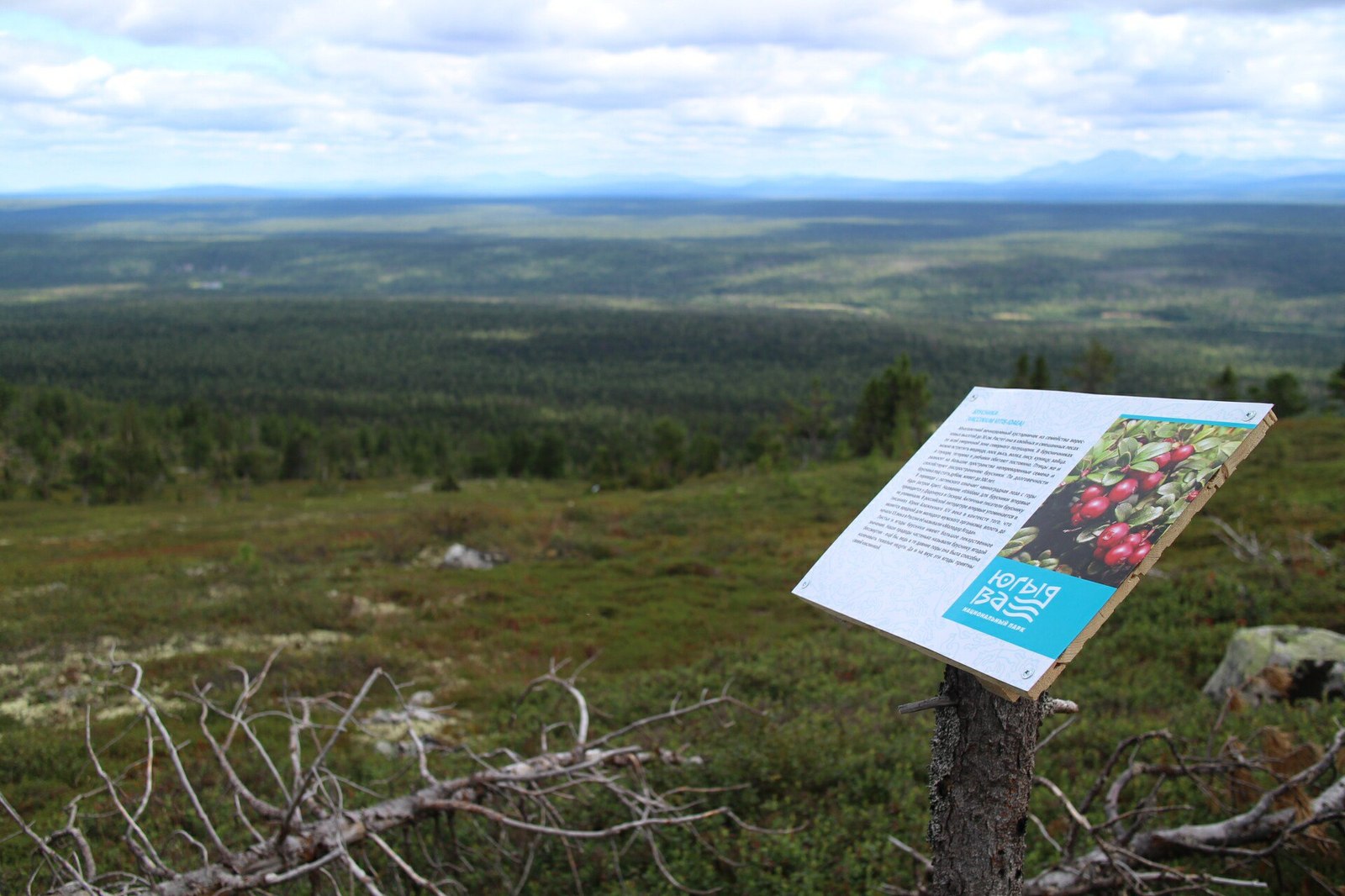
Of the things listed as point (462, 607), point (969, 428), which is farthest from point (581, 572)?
point (969, 428)

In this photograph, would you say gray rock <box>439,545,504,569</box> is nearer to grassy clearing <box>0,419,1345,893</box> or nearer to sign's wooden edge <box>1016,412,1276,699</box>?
grassy clearing <box>0,419,1345,893</box>

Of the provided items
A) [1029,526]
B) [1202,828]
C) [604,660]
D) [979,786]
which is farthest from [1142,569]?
[604,660]

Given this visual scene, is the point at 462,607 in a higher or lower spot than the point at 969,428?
lower

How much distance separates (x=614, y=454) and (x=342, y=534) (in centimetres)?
3435

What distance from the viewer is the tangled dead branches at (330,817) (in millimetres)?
4316

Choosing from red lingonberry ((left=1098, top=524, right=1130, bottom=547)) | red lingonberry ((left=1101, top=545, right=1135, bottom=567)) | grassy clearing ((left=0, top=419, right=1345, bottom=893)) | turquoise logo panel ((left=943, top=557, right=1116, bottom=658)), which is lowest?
grassy clearing ((left=0, top=419, right=1345, bottom=893))

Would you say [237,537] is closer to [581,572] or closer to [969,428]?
[581,572]

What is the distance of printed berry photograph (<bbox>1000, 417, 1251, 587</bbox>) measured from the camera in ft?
8.46

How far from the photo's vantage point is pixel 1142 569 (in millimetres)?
2512

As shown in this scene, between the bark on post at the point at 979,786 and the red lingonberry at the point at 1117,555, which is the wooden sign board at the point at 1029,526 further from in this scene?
the bark on post at the point at 979,786

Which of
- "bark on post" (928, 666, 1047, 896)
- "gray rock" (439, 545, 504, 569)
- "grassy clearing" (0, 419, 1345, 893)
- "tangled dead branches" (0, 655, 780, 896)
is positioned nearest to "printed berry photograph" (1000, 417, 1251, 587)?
"bark on post" (928, 666, 1047, 896)

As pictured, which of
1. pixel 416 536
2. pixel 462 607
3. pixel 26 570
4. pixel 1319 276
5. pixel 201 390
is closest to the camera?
pixel 462 607

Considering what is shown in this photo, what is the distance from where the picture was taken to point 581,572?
1848 centimetres

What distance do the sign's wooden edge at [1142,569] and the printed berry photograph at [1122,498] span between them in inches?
0.7
